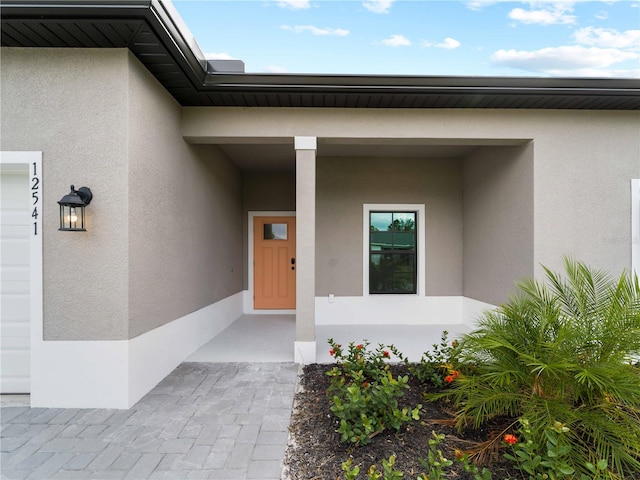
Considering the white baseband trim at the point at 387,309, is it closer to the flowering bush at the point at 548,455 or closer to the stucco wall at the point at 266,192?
the stucco wall at the point at 266,192

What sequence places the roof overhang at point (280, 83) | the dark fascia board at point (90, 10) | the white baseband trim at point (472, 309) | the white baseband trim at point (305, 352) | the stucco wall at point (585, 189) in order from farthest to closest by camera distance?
the white baseband trim at point (472, 309), the stucco wall at point (585, 189), the white baseband trim at point (305, 352), the roof overhang at point (280, 83), the dark fascia board at point (90, 10)

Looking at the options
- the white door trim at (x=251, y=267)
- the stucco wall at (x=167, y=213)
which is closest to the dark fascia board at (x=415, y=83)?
the stucco wall at (x=167, y=213)

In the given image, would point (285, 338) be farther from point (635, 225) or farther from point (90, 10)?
point (635, 225)

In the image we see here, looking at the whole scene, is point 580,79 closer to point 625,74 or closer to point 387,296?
point 625,74

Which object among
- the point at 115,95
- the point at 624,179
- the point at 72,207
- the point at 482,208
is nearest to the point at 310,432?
the point at 72,207

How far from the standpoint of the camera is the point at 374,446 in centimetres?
215

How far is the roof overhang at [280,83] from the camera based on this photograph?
253 cm

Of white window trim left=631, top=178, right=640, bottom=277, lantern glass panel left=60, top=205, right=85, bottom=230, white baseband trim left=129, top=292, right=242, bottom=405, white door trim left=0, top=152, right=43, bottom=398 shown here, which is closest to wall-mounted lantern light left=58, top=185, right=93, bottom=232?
lantern glass panel left=60, top=205, right=85, bottom=230

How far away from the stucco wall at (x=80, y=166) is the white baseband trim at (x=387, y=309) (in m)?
3.54

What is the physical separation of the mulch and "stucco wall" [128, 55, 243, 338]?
178 cm

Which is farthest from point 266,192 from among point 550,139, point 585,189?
point 585,189

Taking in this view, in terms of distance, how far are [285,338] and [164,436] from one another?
8.04 ft

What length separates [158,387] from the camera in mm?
3160

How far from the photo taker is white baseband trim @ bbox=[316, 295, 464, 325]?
568cm
